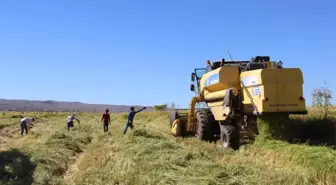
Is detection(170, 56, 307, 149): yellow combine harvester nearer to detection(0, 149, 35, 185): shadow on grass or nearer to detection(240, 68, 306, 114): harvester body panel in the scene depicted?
detection(240, 68, 306, 114): harvester body panel

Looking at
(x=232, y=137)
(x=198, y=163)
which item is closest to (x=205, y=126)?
(x=232, y=137)

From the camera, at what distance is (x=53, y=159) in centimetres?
1122

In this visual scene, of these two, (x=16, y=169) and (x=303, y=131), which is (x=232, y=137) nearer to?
(x=303, y=131)

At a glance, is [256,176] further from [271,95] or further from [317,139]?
[317,139]

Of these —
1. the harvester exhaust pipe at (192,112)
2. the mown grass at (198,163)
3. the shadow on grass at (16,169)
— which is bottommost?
the shadow on grass at (16,169)

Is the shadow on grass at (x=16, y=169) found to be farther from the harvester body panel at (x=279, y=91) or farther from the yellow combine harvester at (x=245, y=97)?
the harvester body panel at (x=279, y=91)

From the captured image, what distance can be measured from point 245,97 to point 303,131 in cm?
190

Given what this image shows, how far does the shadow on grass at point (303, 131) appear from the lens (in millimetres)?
10820

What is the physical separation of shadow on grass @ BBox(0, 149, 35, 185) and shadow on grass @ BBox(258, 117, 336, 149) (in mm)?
5996

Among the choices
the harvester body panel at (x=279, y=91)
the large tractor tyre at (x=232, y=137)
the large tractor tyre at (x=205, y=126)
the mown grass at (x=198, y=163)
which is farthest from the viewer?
the large tractor tyre at (x=205, y=126)

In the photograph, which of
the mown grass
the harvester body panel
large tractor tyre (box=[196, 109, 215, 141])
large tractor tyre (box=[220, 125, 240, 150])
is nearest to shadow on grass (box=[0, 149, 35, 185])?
the mown grass

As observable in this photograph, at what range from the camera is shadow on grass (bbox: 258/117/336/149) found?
10.8 metres

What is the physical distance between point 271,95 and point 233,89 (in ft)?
4.67

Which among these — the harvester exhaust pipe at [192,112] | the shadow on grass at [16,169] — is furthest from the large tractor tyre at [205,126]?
the shadow on grass at [16,169]
